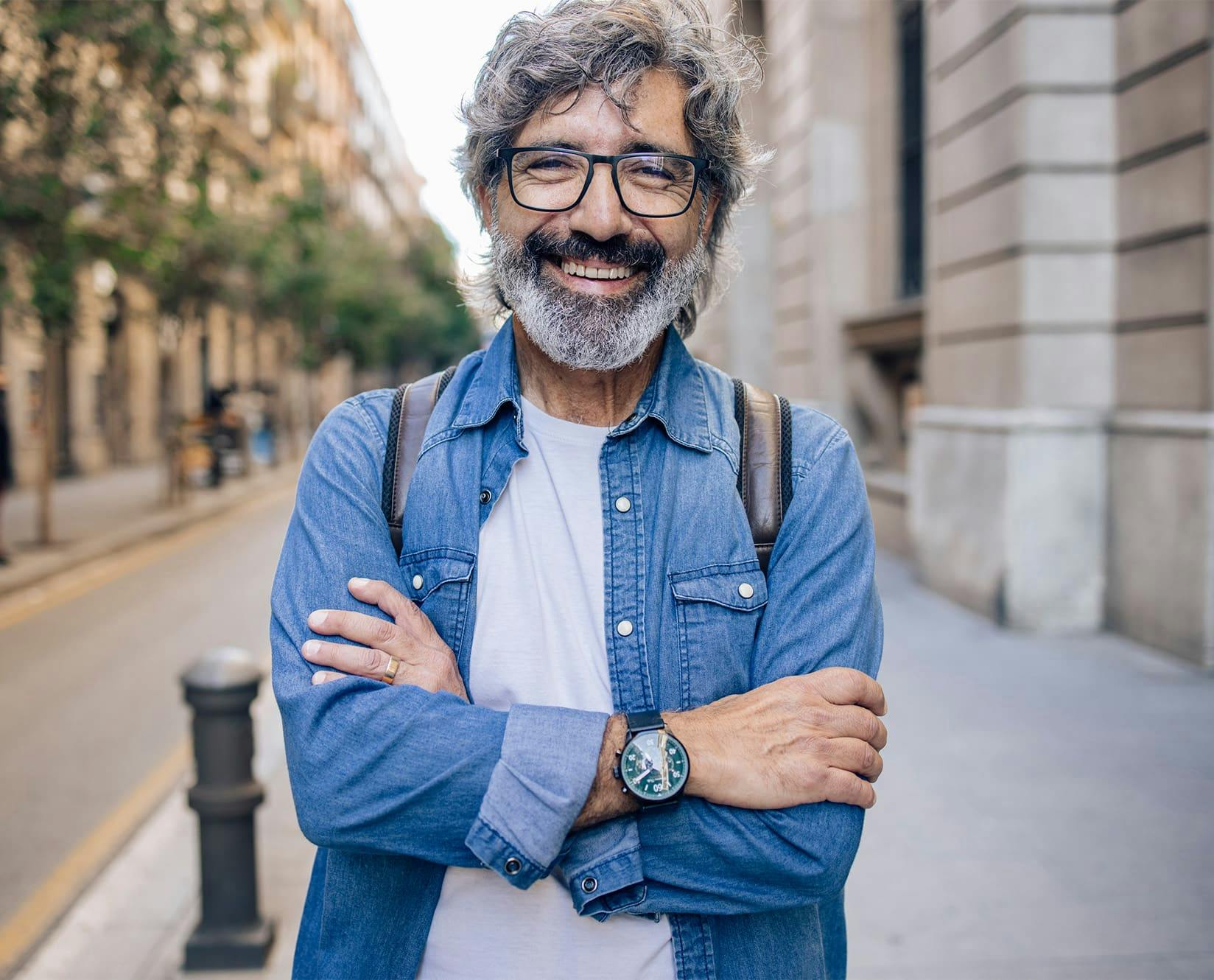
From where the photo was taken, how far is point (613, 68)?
171cm

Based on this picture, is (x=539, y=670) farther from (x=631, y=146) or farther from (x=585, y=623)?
(x=631, y=146)

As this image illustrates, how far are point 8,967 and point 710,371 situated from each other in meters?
3.21

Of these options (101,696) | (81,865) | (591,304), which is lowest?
(81,865)

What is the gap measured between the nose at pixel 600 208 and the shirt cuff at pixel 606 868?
2.89 feet

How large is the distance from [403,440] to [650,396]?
0.41 m

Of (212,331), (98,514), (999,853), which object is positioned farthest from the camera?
(212,331)

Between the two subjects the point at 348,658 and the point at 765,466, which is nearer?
the point at 348,658

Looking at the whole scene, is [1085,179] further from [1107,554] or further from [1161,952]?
[1161,952]

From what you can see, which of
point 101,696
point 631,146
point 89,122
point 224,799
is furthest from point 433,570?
point 89,122

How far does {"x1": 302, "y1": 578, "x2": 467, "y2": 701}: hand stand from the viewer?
1.64 m

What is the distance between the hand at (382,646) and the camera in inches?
64.4

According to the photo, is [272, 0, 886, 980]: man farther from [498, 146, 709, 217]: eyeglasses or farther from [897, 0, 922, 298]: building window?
[897, 0, 922, 298]: building window

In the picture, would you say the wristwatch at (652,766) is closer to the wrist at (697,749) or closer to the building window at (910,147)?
the wrist at (697,749)

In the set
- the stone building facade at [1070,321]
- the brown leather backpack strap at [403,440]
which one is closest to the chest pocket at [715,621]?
the brown leather backpack strap at [403,440]
